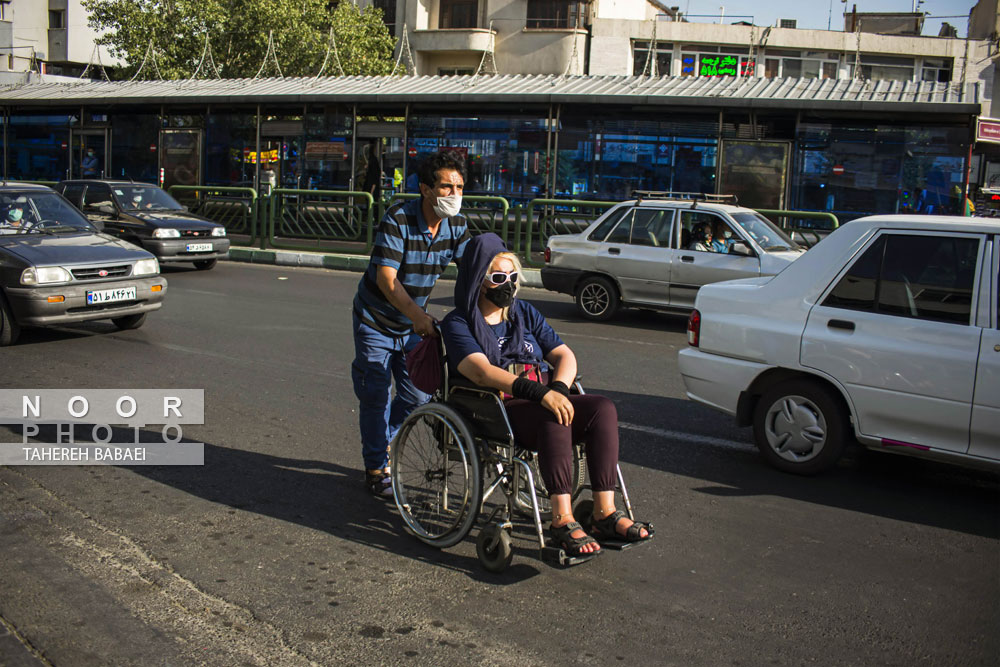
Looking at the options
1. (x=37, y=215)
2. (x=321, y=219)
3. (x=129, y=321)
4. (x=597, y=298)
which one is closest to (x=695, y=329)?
(x=597, y=298)

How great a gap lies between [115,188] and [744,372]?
13.7m

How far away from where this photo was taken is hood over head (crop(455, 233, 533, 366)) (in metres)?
4.26

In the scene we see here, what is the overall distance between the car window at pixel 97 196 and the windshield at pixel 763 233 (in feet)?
35.5

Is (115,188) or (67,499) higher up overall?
(115,188)

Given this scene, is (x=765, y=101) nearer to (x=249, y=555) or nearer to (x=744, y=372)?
(x=744, y=372)

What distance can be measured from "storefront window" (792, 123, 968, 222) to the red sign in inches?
23.1

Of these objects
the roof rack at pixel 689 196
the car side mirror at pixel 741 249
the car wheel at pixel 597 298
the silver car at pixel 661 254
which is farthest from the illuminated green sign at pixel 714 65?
the car side mirror at pixel 741 249

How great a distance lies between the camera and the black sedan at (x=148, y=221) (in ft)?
51.2

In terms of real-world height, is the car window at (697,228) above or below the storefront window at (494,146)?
below

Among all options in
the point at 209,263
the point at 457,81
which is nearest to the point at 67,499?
the point at 209,263

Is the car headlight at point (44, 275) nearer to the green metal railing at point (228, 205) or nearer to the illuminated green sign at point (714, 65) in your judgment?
the green metal railing at point (228, 205)

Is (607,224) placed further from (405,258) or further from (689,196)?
(405,258)

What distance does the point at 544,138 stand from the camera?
20281 millimetres

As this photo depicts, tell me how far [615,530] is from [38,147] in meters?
28.7
